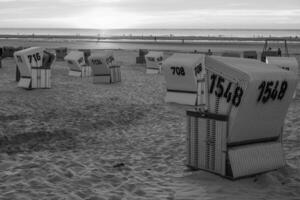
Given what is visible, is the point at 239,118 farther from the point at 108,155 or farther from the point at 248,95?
the point at 108,155

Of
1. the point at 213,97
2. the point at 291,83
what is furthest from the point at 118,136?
the point at 291,83

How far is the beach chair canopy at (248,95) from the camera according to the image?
6.59m

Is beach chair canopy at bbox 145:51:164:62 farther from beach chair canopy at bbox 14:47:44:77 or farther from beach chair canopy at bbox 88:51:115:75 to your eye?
beach chair canopy at bbox 14:47:44:77

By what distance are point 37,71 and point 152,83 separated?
6.18 m

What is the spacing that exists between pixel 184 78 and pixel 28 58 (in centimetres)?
749

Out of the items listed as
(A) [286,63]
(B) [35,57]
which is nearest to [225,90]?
(A) [286,63]

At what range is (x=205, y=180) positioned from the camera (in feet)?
23.1

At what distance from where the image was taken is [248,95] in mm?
6559

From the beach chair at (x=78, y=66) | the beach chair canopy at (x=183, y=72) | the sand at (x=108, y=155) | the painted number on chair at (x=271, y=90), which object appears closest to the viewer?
the sand at (x=108, y=155)

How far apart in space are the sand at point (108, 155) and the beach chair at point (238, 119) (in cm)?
27

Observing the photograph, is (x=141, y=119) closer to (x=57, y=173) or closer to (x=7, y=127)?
(x=7, y=127)

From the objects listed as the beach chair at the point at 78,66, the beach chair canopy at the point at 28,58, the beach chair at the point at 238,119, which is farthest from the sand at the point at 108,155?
the beach chair at the point at 78,66

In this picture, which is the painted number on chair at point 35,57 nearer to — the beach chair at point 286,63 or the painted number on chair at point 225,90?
the beach chair at point 286,63

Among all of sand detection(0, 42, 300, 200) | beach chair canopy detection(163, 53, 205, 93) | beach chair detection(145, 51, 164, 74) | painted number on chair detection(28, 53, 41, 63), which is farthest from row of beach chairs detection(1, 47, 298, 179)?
beach chair detection(145, 51, 164, 74)
